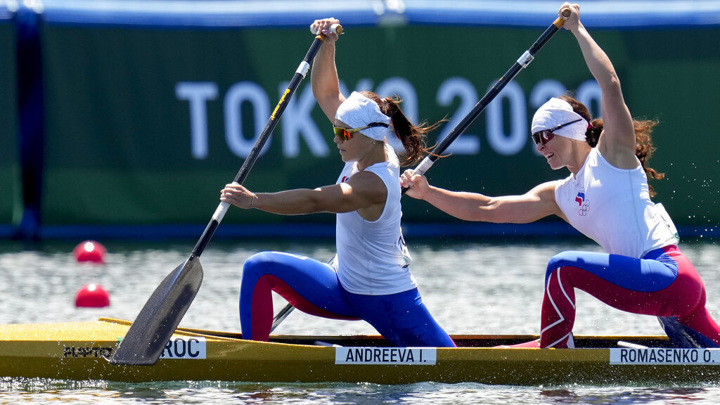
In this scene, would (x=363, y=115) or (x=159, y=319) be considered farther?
(x=159, y=319)

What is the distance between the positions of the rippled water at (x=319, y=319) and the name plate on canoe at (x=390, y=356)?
0.43ft

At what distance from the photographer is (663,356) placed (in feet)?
22.3

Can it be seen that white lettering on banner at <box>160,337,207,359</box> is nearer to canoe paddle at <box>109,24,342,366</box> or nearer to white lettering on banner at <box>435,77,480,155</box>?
canoe paddle at <box>109,24,342,366</box>

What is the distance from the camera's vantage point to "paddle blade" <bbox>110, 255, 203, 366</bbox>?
6617mm

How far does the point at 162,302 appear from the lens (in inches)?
276

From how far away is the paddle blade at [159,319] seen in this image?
6.62 metres

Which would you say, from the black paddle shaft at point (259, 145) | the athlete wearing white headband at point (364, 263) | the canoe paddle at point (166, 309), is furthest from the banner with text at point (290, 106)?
the athlete wearing white headband at point (364, 263)

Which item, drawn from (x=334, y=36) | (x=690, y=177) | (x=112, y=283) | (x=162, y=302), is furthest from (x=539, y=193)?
(x=690, y=177)

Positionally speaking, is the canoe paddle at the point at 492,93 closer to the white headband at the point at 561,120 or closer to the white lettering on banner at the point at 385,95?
the white headband at the point at 561,120

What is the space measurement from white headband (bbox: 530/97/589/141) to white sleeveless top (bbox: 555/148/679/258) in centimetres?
15

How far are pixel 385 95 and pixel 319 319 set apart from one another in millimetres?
4566

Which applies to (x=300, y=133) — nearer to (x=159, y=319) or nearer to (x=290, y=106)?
(x=290, y=106)

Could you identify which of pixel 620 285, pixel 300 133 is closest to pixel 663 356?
pixel 620 285

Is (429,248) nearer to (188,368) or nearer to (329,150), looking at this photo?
(329,150)
